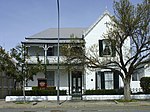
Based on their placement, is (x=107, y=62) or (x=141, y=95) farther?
(x=141, y=95)

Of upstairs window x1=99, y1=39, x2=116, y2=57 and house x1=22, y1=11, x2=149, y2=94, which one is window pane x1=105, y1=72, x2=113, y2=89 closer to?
house x1=22, y1=11, x2=149, y2=94

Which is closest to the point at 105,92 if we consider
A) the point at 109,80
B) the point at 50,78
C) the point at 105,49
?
the point at 109,80

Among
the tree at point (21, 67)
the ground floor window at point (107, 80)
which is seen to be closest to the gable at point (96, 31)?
the ground floor window at point (107, 80)

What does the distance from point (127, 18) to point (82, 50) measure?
217 inches

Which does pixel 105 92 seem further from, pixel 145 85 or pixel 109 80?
pixel 145 85

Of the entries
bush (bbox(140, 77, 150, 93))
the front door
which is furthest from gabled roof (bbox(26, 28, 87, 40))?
bush (bbox(140, 77, 150, 93))

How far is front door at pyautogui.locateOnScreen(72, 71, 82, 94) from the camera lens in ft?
117

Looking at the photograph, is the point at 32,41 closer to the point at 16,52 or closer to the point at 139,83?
the point at 16,52

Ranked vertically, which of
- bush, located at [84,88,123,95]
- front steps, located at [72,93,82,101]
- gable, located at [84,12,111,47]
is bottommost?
front steps, located at [72,93,82,101]

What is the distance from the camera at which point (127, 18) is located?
1019 inches

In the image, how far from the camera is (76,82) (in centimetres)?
3628

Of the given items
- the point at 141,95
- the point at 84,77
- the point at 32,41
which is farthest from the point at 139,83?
the point at 32,41

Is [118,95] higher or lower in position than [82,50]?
lower

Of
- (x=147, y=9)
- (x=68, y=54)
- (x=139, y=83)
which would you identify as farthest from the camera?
(x=139, y=83)
